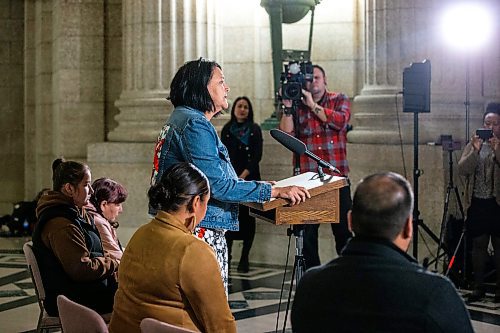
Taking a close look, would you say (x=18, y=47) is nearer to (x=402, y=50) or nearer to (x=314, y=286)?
(x=402, y=50)

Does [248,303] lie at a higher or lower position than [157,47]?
lower

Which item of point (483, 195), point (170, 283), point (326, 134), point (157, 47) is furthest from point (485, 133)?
point (170, 283)

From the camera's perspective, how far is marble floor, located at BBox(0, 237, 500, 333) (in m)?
6.55

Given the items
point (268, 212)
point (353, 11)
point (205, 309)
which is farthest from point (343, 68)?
point (205, 309)

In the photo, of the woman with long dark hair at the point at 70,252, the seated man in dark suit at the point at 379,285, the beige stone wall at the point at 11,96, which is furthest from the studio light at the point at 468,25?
the beige stone wall at the point at 11,96

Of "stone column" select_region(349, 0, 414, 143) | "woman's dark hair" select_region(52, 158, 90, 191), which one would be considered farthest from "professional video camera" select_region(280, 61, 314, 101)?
"woman's dark hair" select_region(52, 158, 90, 191)

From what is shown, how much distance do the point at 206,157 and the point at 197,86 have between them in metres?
0.32

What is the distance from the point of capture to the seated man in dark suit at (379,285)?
257 cm

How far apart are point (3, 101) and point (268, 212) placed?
8.88 metres

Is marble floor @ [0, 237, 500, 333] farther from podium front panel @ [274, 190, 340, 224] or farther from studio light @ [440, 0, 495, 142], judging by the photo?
studio light @ [440, 0, 495, 142]

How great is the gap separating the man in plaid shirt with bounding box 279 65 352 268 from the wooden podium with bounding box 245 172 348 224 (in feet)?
9.02

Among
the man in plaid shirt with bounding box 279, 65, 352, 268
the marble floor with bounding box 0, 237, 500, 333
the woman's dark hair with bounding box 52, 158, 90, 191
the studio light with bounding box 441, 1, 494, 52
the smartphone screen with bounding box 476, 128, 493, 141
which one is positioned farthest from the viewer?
the studio light with bounding box 441, 1, 494, 52

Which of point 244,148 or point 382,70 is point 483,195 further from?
point 244,148

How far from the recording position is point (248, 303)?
7.27 metres
